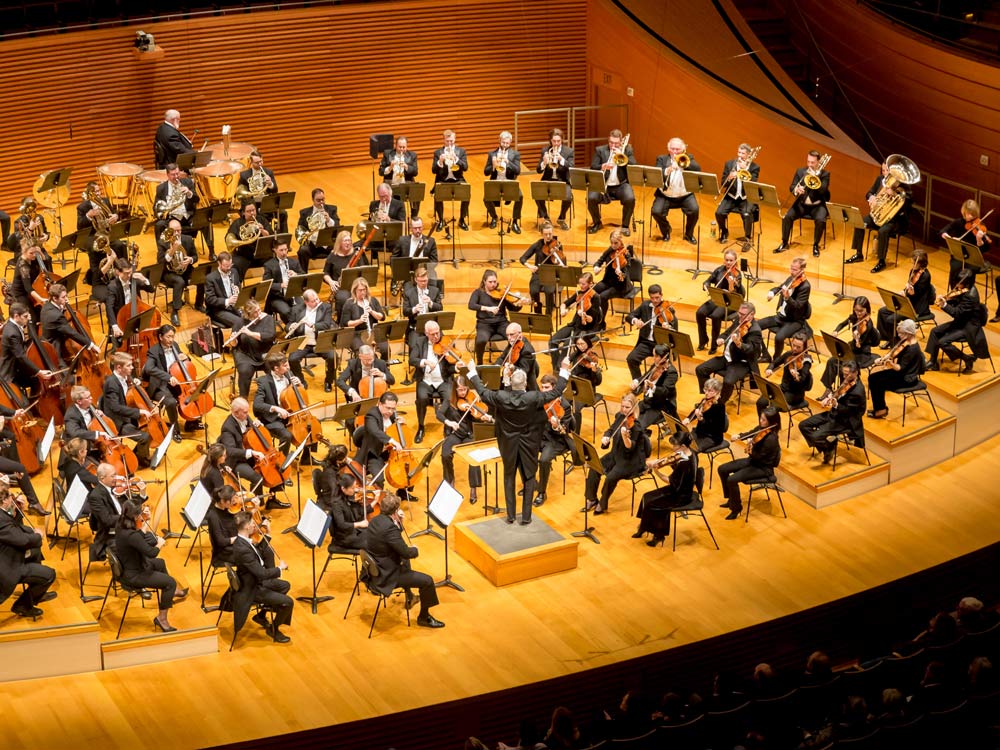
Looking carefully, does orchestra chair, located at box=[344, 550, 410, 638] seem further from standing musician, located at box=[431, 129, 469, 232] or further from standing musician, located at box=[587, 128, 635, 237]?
standing musician, located at box=[587, 128, 635, 237]

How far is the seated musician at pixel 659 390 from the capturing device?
1187cm

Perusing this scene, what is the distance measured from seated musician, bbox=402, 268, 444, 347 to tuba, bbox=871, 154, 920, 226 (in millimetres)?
4456

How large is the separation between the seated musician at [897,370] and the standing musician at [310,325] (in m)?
4.60

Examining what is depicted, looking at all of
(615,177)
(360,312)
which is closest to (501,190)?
(615,177)

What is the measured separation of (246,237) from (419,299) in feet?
6.26

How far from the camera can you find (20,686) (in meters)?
9.62

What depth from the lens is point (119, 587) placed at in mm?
10602

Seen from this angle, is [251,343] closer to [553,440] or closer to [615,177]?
[553,440]

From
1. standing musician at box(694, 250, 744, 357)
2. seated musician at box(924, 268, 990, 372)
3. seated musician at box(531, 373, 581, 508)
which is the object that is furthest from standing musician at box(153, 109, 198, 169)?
seated musician at box(924, 268, 990, 372)

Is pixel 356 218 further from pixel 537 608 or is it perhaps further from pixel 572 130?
pixel 537 608

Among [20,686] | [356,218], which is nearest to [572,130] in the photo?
[356,218]

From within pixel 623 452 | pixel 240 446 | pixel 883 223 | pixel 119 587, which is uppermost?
pixel 883 223

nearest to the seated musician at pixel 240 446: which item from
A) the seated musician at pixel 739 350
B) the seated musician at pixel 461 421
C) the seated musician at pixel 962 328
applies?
the seated musician at pixel 461 421

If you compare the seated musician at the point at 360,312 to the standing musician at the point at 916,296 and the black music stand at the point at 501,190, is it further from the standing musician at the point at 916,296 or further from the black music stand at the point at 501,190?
the standing musician at the point at 916,296
